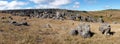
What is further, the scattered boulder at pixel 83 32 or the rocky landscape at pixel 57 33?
the scattered boulder at pixel 83 32

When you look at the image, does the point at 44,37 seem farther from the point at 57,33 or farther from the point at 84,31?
the point at 57,33

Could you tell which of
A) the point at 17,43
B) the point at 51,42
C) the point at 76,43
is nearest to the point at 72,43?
the point at 76,43

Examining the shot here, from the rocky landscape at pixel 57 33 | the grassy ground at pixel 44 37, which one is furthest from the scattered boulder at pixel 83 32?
the grassy ground at pixel 44 37

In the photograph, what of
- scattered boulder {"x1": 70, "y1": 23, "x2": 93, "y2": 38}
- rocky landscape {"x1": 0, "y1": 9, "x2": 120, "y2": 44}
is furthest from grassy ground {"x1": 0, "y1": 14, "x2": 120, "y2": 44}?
scattered boulder {"x1": 70, "y1": 23, "x2": 93, "y2": 38}

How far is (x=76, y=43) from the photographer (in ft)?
73.2

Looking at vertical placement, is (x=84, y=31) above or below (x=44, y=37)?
below

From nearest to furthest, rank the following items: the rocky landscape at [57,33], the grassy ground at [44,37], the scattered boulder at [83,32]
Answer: the grassy ground at [44,37]
the rocky landscape at [57,33]
the scattered boulder at [83,32]

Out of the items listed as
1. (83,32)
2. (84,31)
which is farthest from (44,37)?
(84,31)

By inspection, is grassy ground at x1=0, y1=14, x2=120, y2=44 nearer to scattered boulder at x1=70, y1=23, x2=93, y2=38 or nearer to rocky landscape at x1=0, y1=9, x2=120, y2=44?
rocky landscape at x1=0, y1=9, x2=120, y2=44

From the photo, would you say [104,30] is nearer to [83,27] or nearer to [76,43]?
[83,27]

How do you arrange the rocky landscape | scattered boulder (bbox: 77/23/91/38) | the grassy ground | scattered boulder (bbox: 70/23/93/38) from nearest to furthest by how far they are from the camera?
the grassy ground → the rocky landscape → scattered boulder (bbox: 77/23/91/38) → scattered boulder (bbox: 70/23/93/38)

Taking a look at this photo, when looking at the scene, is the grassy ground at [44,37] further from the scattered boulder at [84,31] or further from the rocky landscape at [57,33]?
the scattered boulder at [84,31]

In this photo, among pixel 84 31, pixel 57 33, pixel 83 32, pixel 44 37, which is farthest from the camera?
pixel 57 33

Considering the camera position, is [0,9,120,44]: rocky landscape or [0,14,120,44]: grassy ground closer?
[0,14,120,44]: grassy ground
